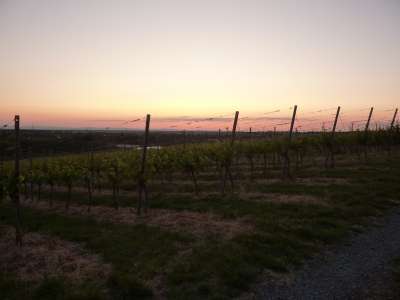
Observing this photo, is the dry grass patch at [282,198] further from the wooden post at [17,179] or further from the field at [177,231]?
the wooden post at [17,179]

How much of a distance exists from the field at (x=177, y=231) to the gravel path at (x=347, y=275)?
0.30 m

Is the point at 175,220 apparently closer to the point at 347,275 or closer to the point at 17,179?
the point at 17,179

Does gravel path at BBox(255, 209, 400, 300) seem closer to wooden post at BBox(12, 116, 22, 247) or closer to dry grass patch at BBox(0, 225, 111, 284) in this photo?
dry grass patch at BBox(0, 225, 111, 284)

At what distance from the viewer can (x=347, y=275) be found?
19.6 ft

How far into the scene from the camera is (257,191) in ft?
47.5

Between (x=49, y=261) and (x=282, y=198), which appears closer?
(x=49, y=261)

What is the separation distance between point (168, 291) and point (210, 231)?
3.36 m

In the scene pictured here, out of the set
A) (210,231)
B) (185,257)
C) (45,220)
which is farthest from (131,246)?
(45,220)

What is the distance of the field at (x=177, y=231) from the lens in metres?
5.95

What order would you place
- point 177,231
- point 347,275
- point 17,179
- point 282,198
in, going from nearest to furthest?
point 347,275 < point 17,179 < point 177,231 < point 282,198

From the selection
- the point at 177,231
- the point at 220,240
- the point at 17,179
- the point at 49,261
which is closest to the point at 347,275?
the point at 220,240

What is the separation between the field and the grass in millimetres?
27

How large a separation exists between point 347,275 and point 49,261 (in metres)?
6.02

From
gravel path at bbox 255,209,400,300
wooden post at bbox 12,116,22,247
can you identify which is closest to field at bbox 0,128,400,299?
wooden post at bbox 12,116,22,247
